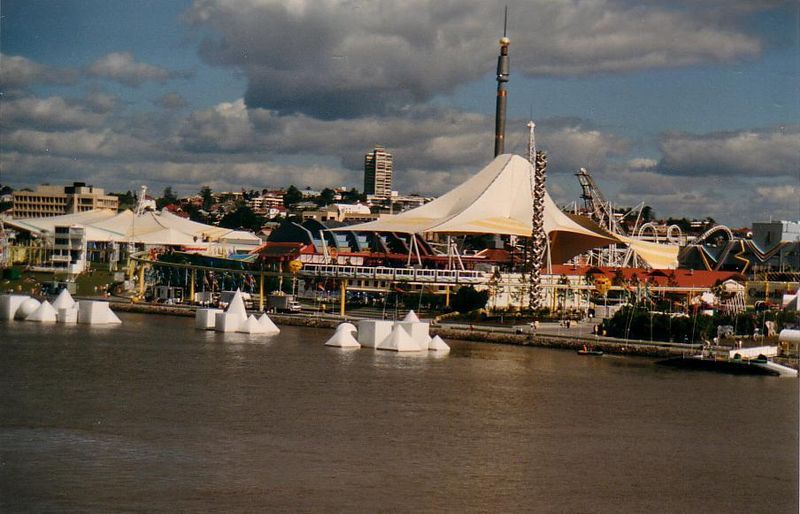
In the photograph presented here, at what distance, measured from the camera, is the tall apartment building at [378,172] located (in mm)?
117188

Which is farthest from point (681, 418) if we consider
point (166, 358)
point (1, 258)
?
point (1, 258)

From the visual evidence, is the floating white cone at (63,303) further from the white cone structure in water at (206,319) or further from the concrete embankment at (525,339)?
the concrete embankment at (525,339)

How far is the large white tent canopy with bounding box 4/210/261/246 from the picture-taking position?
56625mm

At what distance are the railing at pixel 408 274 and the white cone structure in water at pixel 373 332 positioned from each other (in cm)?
1060

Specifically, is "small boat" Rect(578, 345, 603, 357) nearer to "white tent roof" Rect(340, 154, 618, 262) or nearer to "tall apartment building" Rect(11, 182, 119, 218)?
"white tent roof" Rect(340, 154, 618, 262)

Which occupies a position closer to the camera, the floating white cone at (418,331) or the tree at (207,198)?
the floating white cone at (418,331)

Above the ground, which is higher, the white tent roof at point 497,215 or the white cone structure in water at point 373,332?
the white tent roof at point 497,215

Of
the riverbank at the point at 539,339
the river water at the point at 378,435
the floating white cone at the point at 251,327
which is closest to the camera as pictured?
the river water at the point at 378,435

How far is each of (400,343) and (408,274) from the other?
1330cm

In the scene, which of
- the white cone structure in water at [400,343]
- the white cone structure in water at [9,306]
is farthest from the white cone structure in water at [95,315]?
the white cone structure in water at [400,343]

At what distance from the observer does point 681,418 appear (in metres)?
16.5

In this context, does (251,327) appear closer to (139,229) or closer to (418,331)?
(418,331)

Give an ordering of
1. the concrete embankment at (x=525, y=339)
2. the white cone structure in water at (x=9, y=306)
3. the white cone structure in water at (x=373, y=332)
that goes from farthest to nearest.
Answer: the white cone structure in water at (x=9, y=306) → the concrete embankment at (x=525, y=339) → the white cone structure in water at (x=373, y=332)

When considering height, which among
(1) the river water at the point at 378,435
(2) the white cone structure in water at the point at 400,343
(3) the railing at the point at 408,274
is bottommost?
(1) the river water at the point at 378,435
